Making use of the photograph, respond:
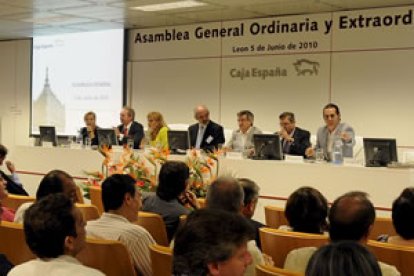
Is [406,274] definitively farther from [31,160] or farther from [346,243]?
[31,160]

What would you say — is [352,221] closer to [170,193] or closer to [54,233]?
[54,233]

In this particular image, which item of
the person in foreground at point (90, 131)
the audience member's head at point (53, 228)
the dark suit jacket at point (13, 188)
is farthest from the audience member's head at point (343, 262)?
the person in foreground at point (90, 131)

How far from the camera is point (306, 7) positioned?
29.1 feet

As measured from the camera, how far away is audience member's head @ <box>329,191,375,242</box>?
→ 112 inches

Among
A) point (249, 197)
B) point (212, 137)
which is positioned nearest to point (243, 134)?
point (212, 137)

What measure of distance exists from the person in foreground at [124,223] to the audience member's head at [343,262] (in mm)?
1707

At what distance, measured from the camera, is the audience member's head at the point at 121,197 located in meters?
3.53

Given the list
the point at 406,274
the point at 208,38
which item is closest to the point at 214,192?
the point at 406,274

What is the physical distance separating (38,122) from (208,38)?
422 cm

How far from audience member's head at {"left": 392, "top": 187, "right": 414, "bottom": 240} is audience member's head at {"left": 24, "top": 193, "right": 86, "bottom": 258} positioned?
1.65 metres

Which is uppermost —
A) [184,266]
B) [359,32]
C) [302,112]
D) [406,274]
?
[359,32]

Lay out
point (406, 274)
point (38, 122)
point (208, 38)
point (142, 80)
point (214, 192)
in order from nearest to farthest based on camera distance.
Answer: point (406, 274) → point (214, 192) → point (208, 38) → point (142, 80) → point (38, 122)

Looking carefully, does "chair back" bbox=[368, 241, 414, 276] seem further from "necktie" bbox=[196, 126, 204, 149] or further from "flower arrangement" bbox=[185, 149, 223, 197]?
"necktie" bbox=[196, 126, 204, 149]

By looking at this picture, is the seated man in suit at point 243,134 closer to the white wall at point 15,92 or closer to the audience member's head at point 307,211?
the audience member's head at point 307,211
